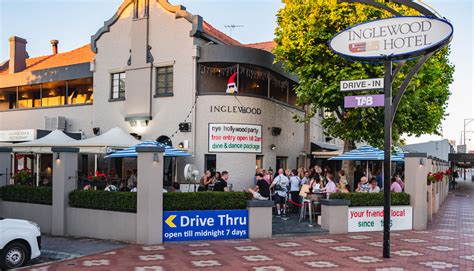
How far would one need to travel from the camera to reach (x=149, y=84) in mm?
19844

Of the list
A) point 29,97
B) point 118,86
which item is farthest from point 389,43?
point 29,97

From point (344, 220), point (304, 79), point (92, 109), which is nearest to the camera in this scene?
point (344, 220)

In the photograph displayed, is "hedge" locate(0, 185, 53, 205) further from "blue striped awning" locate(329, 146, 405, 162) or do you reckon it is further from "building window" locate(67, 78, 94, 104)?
"blue striped awning" locate(329, 146, 405, 162)

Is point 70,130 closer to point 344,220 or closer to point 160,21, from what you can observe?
point 160,21

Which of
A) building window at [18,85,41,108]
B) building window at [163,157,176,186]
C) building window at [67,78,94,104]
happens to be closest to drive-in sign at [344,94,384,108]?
→ building window at [163,157,176,186]

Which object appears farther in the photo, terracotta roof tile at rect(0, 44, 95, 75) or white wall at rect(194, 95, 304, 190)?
terracotta roof tile at rect(0, 44, 95, 75)

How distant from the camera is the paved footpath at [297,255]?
9.13 metres

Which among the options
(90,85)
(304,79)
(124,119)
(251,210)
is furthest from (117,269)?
(90,85)

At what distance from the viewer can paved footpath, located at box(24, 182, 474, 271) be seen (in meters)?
9.13

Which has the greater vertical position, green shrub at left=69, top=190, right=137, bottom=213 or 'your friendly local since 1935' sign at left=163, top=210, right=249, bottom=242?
green shrub at left=69, top=190, right=137, bottom=213

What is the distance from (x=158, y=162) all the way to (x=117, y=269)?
3325 mm

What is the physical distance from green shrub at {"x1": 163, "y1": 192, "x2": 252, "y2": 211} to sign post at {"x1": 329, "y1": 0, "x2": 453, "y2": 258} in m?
4.00

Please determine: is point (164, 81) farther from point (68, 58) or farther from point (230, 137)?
point (68, 58)

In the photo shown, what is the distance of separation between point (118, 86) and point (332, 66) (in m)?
10.1
